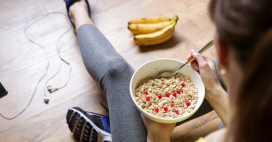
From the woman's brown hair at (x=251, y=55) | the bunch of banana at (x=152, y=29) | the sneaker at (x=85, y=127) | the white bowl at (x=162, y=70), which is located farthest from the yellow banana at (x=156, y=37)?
the woman's brown hair at (x=251, y=55)

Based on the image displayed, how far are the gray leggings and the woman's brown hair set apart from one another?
490 mm

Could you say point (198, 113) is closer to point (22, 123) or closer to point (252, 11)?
point (252, 11)

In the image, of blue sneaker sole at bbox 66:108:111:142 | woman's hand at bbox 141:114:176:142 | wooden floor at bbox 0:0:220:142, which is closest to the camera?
woman's hand at bbox 141:114:176:142

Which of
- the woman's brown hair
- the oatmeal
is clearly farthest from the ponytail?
the oatmeal

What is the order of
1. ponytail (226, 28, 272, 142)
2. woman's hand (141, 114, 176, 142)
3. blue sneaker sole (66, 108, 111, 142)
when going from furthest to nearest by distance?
blue sneaker sole (66, 108, 111, 142), woman's hand (141, 114, 176, 142), ponytail (226, 28, 272, 142)

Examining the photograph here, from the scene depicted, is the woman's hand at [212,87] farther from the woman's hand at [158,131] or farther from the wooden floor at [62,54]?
the wooden floor at [62,54]

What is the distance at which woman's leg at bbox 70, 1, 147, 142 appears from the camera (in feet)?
2.47

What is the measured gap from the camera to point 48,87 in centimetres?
109

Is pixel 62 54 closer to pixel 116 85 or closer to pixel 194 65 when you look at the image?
pixel 116 85

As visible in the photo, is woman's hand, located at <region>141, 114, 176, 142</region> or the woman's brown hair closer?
the woman's brown hair

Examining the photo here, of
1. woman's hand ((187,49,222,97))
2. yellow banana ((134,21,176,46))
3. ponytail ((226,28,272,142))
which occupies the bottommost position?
yellow banana ((134,21,176,46))

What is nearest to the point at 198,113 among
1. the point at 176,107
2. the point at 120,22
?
the point at 176,107

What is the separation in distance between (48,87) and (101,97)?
305 mm

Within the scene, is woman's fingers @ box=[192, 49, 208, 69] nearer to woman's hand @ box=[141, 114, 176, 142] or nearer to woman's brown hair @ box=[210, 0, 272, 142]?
woman's hand @ box=[141, 114, 176, 142]
